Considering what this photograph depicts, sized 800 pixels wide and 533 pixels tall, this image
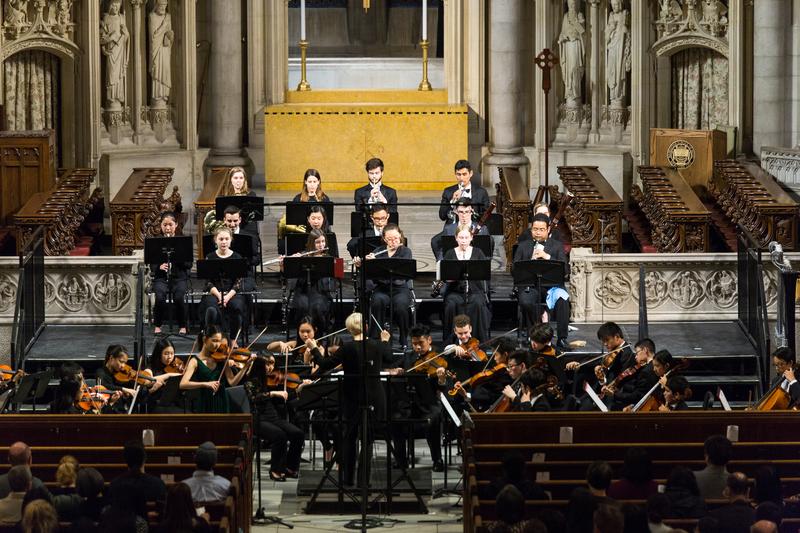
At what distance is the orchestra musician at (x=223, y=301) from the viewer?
16.0 meters

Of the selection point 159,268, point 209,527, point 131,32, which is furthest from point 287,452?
point 131,32

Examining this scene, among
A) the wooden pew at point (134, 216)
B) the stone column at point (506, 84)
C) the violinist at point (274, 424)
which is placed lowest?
the violinist at point (274, 424)

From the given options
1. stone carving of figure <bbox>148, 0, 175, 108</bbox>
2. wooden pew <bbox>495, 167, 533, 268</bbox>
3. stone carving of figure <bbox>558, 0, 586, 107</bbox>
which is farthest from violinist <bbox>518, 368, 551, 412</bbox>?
stone carving of figure <bbox>148, 0, 175, 108</bbox>

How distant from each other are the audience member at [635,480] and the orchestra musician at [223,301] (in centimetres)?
594

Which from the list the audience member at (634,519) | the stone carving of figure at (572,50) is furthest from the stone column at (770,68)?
the audience member at (634,519)

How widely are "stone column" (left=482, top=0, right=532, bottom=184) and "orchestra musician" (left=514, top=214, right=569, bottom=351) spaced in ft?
24.8

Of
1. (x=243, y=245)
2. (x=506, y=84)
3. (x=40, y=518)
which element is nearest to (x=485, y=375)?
(x=243, y=245)

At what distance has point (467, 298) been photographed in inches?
631

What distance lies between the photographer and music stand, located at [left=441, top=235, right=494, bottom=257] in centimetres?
1627

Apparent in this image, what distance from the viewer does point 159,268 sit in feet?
54.2

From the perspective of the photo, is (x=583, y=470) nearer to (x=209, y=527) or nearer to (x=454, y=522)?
(x=454, y=522)

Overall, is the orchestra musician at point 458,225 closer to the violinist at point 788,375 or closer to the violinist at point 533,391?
the violinist at point 533,391

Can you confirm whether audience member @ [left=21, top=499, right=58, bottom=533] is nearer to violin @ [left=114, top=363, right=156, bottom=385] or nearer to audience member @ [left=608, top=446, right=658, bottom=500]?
audience member @ [left=608, top=446, right=658, bottom=500]

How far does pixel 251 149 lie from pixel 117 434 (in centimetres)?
1282
